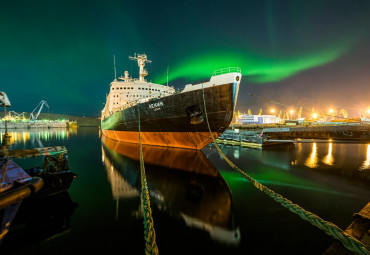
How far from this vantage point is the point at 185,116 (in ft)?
39.7

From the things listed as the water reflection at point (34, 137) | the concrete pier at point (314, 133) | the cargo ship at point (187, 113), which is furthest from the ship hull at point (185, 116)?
the water reflection at point (34, 137)

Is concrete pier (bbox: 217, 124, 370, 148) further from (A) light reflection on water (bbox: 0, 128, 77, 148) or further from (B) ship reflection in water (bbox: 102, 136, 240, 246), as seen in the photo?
(A) light reflection on water (bbox: 0, 128, 77, 148)

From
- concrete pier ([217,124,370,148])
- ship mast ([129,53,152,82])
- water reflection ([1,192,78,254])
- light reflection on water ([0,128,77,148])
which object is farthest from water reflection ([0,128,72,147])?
concrete pier ([217,124,370,148])

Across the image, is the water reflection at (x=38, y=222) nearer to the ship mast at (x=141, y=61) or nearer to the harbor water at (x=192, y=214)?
the harbor water at (x=192, y=214)

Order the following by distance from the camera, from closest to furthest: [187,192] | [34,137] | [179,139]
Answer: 1. [187,192]
2. [179,139]
3. [34,137]

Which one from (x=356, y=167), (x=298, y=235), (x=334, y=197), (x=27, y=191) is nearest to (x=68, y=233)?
(x=27, y=191)

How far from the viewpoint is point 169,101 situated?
40.5ft

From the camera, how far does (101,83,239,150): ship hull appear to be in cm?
1084

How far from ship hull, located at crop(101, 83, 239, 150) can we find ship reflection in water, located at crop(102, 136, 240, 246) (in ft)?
8.97

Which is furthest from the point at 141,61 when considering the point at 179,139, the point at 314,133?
the point at 314,133

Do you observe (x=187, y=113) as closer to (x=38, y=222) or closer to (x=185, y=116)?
(x=185, y=116)

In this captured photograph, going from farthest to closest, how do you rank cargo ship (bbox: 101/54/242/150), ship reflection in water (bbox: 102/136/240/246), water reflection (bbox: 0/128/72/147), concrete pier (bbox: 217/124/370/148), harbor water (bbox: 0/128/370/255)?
1. water reflection (bbox: 0/128/72/147)
2. concrete pier (bbox: 217/124/370/148)
3. cargo ship (bbox: 101/54/242/150)
4. ship reflection in water (bbox: 102/136/240/246)
5. harbor water (bbox: 0/128/370/255)

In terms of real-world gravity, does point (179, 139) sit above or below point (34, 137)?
above

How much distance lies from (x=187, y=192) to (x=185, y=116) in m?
6.73
